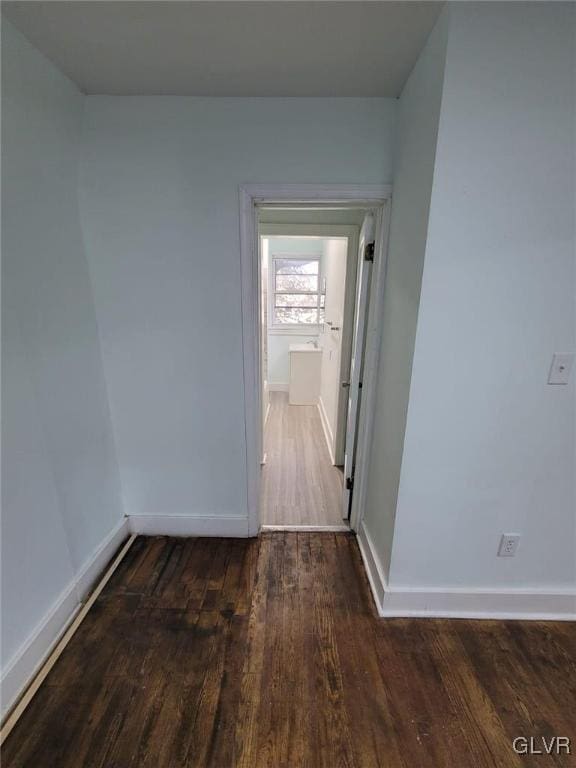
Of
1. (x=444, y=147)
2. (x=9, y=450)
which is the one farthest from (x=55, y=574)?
(x=444, y=147)

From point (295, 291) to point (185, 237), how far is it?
3678 millimetres

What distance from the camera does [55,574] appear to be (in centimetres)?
144

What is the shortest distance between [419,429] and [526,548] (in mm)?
823

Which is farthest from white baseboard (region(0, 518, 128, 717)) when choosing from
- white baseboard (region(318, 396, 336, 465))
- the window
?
the window

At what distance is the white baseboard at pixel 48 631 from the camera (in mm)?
1200

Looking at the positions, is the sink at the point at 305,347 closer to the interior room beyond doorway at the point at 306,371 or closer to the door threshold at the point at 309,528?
the interior room beyond doorway at the point at 306,371

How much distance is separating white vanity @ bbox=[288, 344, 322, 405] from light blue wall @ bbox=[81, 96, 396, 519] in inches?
110

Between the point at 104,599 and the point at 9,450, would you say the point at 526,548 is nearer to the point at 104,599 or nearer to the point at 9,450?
the point at 104,599

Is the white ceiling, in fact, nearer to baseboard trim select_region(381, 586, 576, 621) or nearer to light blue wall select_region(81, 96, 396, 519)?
light blue wall select_region(81, 96, 396, 519)

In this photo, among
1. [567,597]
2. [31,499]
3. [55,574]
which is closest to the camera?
[31,499]

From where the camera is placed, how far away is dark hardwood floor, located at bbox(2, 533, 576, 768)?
110 cm

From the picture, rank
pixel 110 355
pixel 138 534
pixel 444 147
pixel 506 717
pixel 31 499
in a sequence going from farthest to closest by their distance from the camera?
pixel 138 534 → pixel 110 355 → pixel 31 499 → pixel 506 717 → pixel 444 147

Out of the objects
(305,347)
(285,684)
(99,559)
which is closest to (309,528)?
(285,684)

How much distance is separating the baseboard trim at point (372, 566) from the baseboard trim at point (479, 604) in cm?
4
